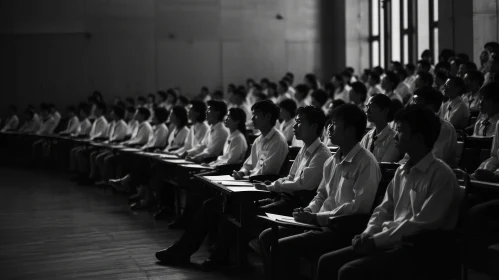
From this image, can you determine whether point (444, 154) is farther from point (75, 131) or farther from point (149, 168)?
point (75, 131)

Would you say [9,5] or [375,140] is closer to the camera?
[375,140]

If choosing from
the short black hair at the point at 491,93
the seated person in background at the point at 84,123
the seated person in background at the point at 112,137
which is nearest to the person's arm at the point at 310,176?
the short black hair at the point at 491,93

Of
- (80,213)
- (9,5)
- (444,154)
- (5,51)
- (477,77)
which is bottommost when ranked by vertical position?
(80,213)

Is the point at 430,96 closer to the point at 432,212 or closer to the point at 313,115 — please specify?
the point at 313,115

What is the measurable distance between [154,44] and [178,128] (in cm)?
745

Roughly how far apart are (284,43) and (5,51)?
690cm

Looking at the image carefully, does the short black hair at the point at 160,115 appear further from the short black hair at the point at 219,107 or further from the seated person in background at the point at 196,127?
the short black hair at the point at 219,107

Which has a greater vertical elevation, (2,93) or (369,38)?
(369,38)

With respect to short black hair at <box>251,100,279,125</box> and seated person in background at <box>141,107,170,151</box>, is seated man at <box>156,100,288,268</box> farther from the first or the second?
seated person in background at <box>141,107,170,151</box>

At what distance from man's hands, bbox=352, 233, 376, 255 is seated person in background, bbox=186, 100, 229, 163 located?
413 cm

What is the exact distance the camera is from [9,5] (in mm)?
14508

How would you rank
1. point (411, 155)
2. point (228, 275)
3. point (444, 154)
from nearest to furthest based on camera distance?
point (411, 155), point (228, 275), point (444, 154)

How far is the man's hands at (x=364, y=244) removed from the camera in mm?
3029

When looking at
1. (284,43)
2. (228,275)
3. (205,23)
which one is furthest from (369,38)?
(228,275)
